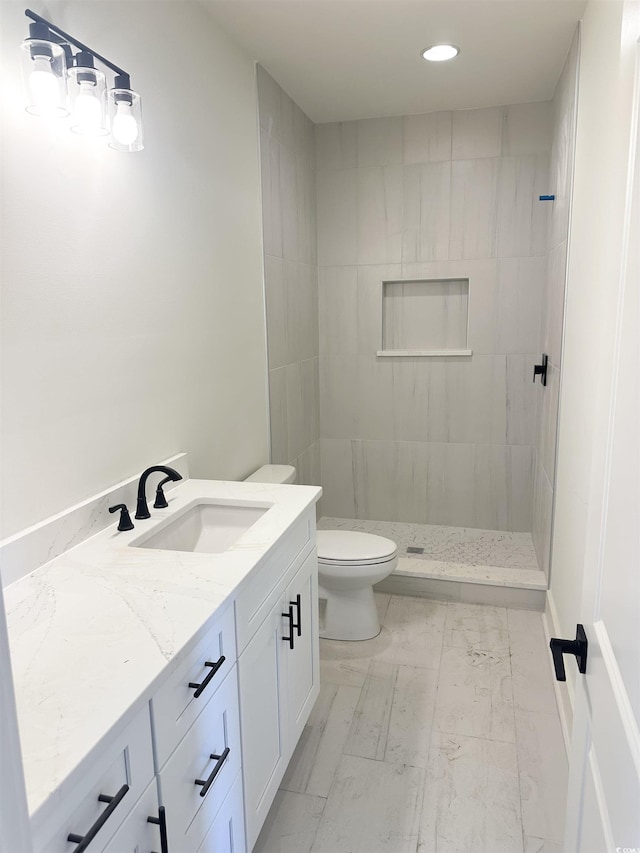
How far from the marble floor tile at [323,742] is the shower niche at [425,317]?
206 cm

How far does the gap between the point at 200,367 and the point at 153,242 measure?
1.65ft

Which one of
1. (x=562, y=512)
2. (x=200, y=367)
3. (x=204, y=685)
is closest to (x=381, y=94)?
(x=200, y=367)

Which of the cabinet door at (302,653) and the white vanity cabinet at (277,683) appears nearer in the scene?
the white vanity cabinet at (277,683)

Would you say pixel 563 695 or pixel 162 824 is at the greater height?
pixel 162 824

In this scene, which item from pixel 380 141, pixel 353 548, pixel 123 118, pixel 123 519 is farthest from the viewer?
pixel 380 141

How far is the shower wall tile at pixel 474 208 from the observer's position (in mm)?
3365

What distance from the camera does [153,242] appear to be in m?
1.89

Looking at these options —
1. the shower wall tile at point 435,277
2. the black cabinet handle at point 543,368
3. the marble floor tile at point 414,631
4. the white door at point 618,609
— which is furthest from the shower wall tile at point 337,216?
the white door at point 618,609

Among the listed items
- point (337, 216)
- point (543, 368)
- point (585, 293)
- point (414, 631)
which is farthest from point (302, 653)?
point (337, 216)

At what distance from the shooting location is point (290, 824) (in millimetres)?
1739

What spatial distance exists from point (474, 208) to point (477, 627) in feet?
7.54

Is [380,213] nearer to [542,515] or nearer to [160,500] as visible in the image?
[542,515]

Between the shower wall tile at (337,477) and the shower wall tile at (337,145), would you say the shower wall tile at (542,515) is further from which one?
the shower wall tile at (337,145)

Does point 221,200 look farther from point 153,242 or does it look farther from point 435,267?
point 435,267
